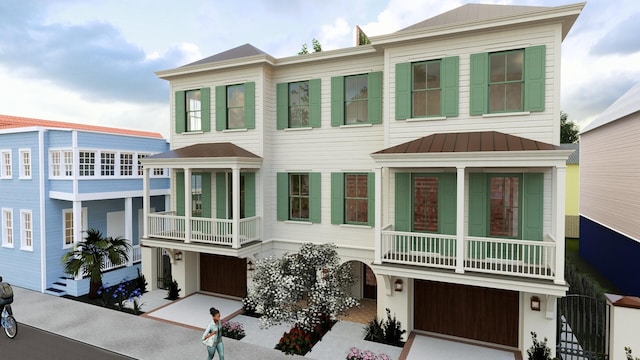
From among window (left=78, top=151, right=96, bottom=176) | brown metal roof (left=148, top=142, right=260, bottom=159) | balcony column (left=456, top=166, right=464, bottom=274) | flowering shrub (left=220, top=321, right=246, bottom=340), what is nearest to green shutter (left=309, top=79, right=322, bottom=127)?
brown metal roof (left=148, top=142, right=260, bottom=159)

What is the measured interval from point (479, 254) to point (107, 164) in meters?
16.7

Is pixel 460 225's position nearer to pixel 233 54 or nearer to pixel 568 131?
pixel 233 54

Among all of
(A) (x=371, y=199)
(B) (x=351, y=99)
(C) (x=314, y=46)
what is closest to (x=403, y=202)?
(A) (x=371, y=199)

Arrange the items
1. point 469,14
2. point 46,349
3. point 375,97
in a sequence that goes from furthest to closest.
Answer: point 375,97
point 469,14
point 46,349

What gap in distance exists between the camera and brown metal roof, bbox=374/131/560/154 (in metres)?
9.41

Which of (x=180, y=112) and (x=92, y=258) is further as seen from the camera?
(x=180, y=112)

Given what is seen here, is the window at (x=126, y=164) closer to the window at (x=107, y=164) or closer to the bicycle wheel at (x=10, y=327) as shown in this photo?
the window at (x=107, y=164)

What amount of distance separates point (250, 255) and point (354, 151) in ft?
17.9

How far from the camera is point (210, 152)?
13.6 meters

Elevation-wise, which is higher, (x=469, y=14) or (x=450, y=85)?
(x=469, y=14)

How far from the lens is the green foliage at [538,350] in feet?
31.2

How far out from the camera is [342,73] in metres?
13.0

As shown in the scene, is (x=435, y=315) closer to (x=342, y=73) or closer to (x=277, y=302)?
(x=277, y=302)

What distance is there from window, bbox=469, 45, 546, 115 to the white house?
38 mm
